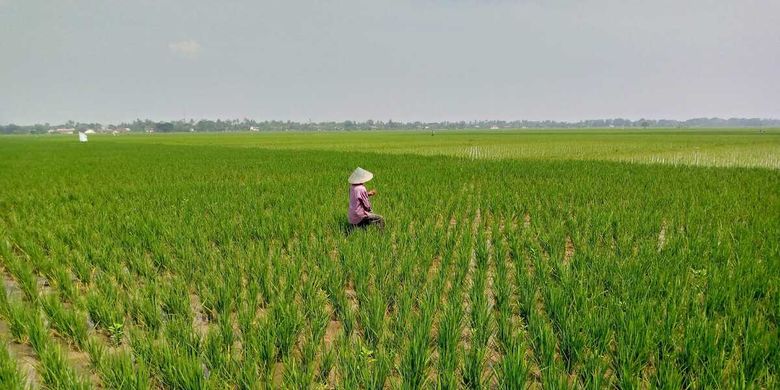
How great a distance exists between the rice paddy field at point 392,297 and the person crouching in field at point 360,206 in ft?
1.01

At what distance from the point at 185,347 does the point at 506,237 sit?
421 cm

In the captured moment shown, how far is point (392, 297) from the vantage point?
3.52 metres

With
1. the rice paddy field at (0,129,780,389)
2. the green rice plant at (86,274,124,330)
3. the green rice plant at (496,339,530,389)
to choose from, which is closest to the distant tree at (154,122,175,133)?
the rice paddy field at (0,129,780,389)

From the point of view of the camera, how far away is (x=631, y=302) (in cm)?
306

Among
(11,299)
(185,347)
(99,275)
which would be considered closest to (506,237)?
(185,347)

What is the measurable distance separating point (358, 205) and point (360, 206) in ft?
0.11

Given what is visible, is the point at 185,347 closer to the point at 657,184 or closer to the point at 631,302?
the point at 631,302

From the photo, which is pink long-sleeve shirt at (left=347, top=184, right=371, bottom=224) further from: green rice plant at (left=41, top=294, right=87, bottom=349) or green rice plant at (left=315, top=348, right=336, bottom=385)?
green rice plant at (left=41, top=294, right=87, bottom=349)

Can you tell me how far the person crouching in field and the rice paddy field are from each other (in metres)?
0.31

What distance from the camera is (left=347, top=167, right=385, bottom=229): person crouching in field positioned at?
5121mm

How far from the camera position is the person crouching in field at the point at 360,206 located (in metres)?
5.12

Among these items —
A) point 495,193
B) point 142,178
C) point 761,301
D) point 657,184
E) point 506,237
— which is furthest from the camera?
point 142,178

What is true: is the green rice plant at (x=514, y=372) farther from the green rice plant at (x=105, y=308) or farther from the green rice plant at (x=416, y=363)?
the green rice plant at (x=105, y=308)

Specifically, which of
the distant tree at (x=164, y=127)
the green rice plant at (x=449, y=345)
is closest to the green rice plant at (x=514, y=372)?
the green rice plant at (x=449, y=345)
